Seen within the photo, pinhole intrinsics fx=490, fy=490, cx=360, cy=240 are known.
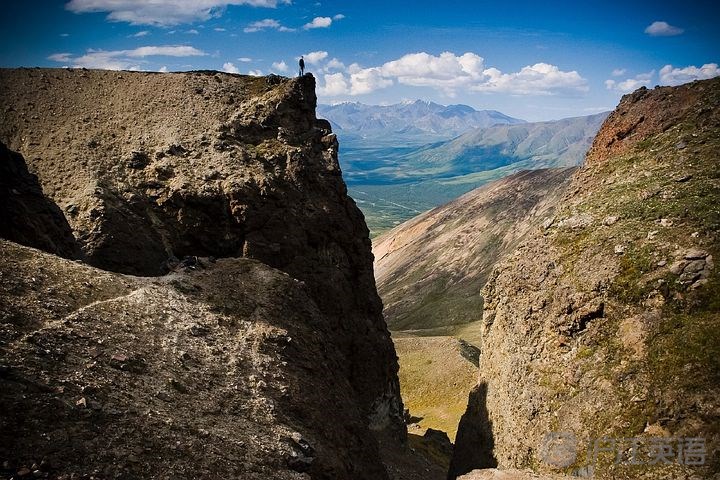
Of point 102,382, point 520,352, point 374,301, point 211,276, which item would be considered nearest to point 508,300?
point 520,352

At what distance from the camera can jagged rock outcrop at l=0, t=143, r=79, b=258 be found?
42344mm

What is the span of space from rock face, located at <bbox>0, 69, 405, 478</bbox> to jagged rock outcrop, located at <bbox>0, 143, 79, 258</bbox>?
5860 millimetres

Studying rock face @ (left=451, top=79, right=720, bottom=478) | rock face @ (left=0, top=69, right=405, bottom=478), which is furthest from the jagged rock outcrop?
rock face @ (left=451, top=79, right=720, bottom=478)

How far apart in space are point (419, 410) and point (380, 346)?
132 feet

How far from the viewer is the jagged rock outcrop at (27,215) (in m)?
42.3

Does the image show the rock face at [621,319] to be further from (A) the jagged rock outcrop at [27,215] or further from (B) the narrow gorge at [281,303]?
(A) the jagged rock outcrop at [27,215]

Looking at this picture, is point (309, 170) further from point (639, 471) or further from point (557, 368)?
point (639, 471)

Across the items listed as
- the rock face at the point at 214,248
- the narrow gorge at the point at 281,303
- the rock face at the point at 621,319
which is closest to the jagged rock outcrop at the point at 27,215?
the narrow gorge at the point at 281,303

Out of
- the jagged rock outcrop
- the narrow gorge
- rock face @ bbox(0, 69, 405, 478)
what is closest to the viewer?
the narrow gorge

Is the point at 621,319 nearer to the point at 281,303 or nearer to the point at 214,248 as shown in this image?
the point at 281,303

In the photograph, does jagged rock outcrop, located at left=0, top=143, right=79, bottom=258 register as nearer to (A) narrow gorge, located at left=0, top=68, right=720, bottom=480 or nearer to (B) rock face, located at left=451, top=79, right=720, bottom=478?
(A) narrow gorge, located at left=0, top=68, right=720, bottom=480

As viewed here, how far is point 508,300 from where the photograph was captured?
5175 centimetres

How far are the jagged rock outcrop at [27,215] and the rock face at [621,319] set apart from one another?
1730 inches

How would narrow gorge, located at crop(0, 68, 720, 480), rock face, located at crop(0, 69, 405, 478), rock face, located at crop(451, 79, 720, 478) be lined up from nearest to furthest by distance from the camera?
1. narrow gorge, located at crop(0, 68, 720, 480)
2. rock face, located at crop(0, 69, 405, 478)
3. rock face, located at crop(451, 79, 720, 478)
